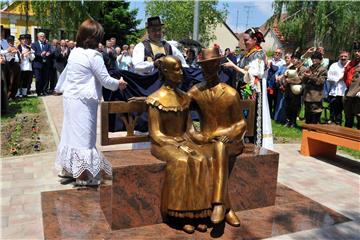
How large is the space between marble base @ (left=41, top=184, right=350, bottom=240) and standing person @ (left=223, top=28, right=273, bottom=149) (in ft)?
3.51

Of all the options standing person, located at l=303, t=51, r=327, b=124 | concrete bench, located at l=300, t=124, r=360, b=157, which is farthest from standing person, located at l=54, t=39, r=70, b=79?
concrete bench, located at l=300, t=124, r=360, b=157

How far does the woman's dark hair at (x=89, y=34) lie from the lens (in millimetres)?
4647

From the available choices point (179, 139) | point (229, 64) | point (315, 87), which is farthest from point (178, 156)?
point (315, 87)

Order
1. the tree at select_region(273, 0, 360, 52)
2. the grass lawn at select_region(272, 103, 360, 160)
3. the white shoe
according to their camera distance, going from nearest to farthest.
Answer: the grass lawn at select_region(272, 103, 360, 160) < the white shoe < the tree at select_region(273, 0, 360, 52)

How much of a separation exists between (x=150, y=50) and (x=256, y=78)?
1490 mm

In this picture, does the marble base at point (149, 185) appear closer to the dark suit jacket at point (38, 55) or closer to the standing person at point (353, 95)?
the standing person at point (353, 95)

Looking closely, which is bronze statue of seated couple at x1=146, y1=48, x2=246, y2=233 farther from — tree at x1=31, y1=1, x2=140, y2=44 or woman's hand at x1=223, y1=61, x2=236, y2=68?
tree at x1=31, y1=1, x2=140, y2=44

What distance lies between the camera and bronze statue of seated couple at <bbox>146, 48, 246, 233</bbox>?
12.0ft

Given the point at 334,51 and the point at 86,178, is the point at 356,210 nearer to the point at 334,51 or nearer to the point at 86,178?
the point at 86,178

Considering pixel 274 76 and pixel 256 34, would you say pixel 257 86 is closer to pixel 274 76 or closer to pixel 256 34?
pixel 256 34

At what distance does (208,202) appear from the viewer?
3721mm

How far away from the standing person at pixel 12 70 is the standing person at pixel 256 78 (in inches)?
318

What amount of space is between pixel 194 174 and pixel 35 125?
6289 millimetres

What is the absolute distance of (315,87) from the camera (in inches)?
362
